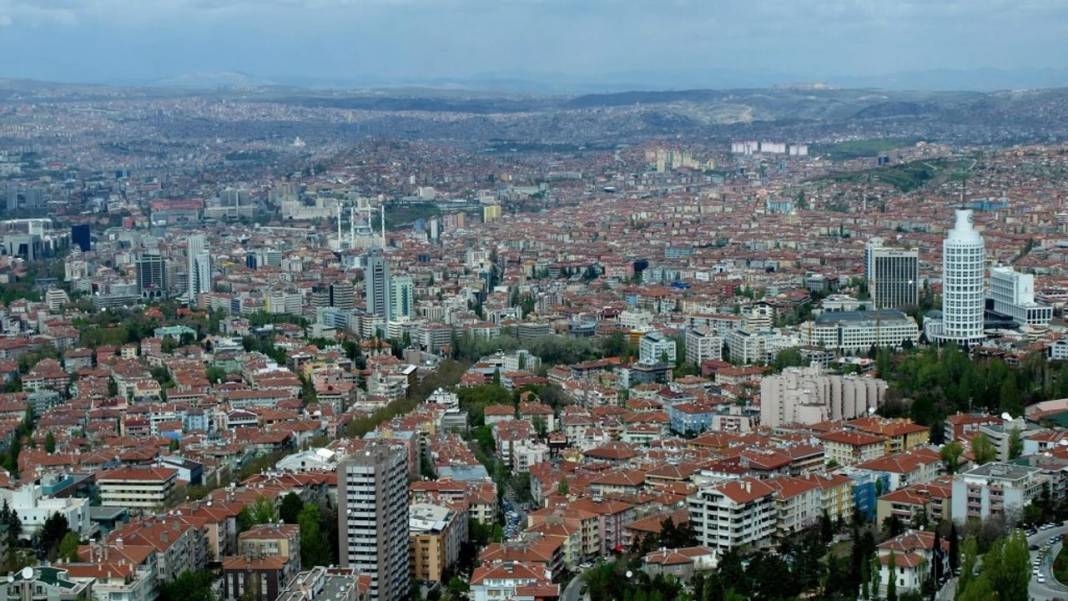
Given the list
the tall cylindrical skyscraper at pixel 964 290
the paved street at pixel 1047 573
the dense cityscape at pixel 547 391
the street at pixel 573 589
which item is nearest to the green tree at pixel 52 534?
the dense cityscape at pixel 547 391

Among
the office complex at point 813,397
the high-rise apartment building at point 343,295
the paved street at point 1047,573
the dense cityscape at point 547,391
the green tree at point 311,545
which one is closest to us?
the paved street at point 1047,573

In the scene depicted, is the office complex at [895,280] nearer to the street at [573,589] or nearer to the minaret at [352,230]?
the street at [573,589]

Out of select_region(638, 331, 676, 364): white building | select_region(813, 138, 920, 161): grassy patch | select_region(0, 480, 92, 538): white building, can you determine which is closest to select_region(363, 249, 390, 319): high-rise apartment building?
select_region(638, 331, 676, 364): white building

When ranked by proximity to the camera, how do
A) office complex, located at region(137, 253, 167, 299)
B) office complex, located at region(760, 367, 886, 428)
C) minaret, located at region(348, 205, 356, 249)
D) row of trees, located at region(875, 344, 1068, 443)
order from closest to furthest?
row of trees, located at region(875, 344, 1068, 443)
office complex, located at region(760, 367, 886, 428)
office complex, located at region(137, 253, 167, 299)
minaret, located at region(348, 205, 356, 249)

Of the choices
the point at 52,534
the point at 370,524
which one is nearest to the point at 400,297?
the point at 52,534

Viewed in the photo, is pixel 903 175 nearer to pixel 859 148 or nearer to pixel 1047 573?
pixel 859 148

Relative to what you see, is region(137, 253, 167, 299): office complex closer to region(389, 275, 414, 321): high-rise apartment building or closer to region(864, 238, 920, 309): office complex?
region(389, 275, 414, 321): high-rise apartment building
